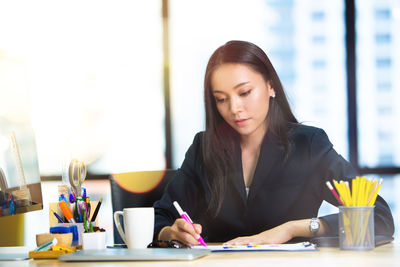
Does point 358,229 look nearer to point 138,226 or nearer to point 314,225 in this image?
point 314,225

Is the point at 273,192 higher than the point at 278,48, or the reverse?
the point at 278,48

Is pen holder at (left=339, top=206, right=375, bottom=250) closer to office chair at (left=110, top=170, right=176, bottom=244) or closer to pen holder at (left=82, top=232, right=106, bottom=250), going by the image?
pen holder at (left=82, top=232, right=106, bottom=250)

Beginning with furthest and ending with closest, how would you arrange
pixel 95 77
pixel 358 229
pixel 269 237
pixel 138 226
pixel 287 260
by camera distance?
pixel 95 77
pixel 269 237
pixel 138 226
pixel 358 229
pixel 287 260

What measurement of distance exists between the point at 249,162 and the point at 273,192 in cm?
16

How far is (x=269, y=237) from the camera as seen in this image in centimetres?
152

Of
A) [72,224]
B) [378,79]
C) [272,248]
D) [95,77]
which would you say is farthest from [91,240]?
[378,79]

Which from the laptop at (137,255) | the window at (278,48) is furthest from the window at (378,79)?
the laptop at (137,255)

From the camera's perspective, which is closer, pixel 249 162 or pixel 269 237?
pixel 269 237

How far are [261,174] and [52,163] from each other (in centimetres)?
225

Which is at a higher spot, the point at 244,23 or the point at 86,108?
the point at 244,23

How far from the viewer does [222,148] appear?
2.07m

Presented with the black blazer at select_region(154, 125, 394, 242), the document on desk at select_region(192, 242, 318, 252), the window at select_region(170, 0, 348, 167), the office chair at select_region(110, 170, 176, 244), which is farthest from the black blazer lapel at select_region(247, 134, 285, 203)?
the window at select_region(170, 0, 348, 167)

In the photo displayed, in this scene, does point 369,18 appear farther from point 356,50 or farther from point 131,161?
point 131,161

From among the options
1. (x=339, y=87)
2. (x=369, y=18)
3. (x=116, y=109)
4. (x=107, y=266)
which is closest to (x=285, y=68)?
(x=339, y=87)
